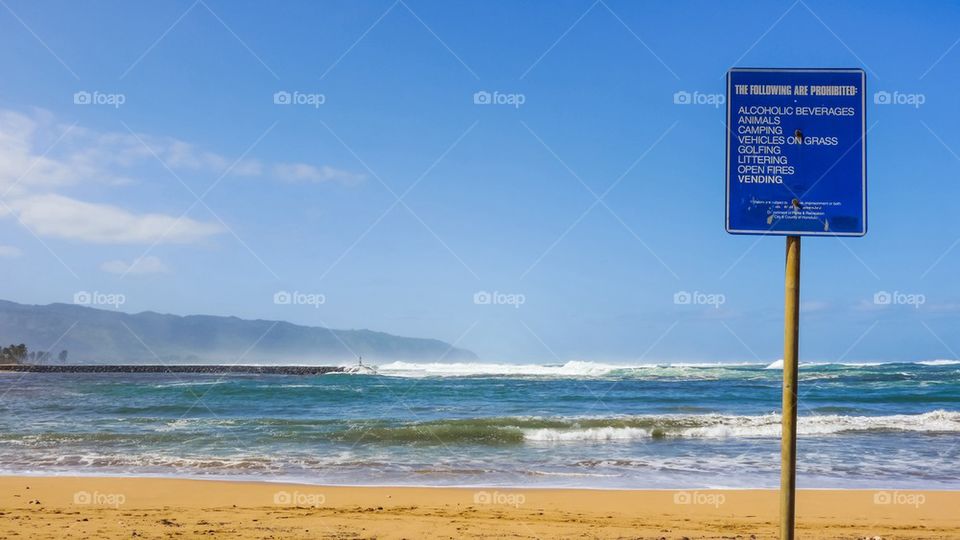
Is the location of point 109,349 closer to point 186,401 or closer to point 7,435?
point 186,401

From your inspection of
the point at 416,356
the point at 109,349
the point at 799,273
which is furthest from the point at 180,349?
the point at 799,273

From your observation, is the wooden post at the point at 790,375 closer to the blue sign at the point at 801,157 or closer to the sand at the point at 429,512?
the blue sign at the point at 801,157

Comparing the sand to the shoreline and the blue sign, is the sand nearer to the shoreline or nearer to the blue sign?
the shoreline

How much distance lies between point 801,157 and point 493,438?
12667 mm

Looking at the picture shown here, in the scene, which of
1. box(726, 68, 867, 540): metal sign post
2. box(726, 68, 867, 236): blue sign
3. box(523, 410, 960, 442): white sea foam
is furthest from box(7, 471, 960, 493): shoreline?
box(726, 68, 867, 236): blue sign

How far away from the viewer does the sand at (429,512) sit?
7051 millimetres

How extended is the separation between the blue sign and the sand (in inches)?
165

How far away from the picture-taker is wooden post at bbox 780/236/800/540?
3.70 m

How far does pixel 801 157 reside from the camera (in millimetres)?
3637

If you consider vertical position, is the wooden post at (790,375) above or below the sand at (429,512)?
Result: above

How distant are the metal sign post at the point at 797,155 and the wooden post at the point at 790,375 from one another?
0.13 feet

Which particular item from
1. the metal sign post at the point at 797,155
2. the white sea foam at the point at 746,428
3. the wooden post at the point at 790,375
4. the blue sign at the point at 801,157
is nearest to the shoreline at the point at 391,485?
the white sea foam at the point at 746,428

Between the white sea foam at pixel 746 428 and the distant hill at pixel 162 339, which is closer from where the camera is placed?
the white sea foam at pixel 746 428

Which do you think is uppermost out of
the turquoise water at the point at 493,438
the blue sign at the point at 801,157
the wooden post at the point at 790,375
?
the blue sign at the point at 801,157
